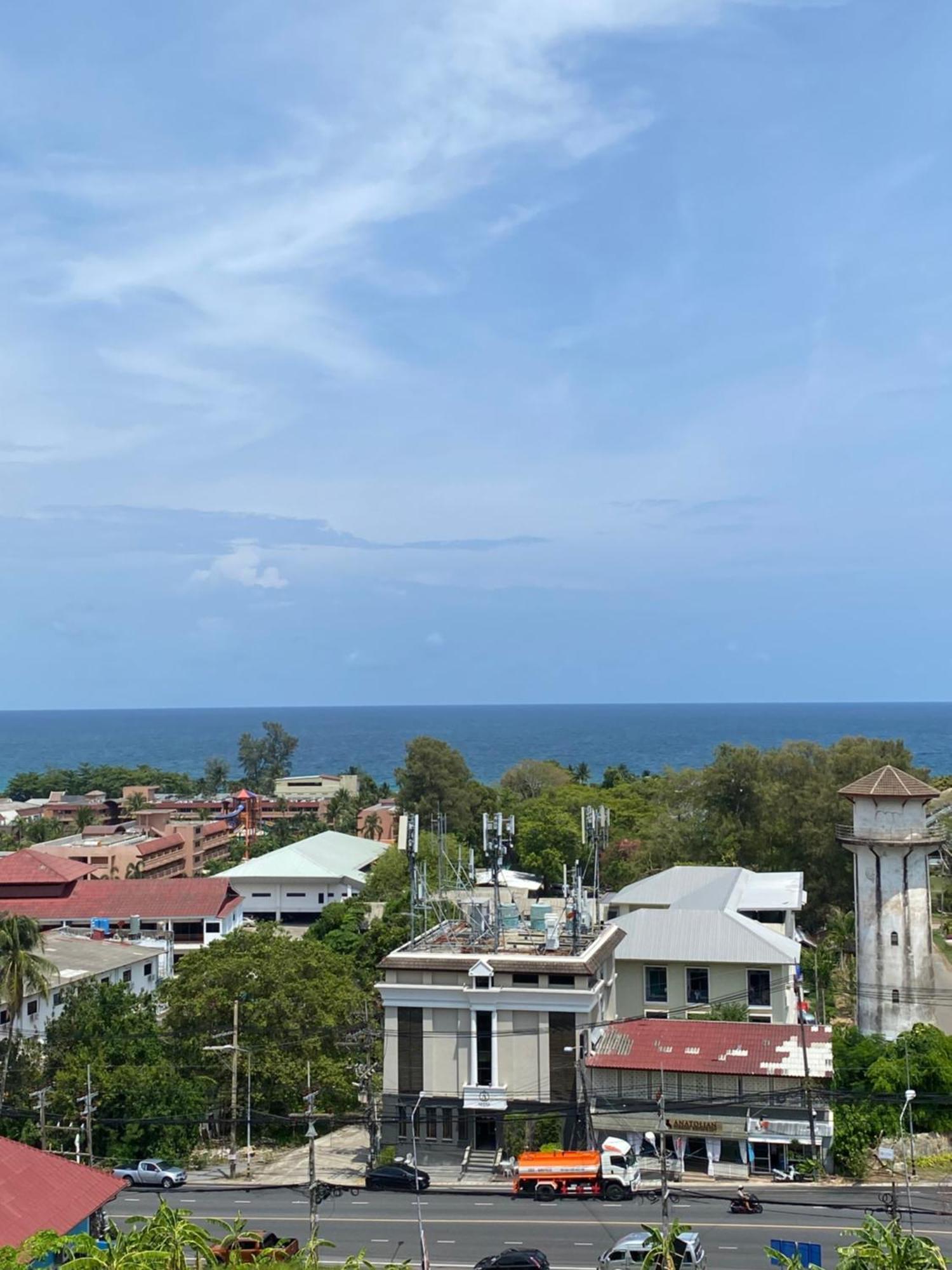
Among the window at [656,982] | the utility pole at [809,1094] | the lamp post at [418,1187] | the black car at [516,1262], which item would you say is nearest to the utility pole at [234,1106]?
the lamp post at [418,1187]

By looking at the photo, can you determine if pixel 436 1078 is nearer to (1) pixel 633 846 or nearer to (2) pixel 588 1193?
(2) pixel 588 1193

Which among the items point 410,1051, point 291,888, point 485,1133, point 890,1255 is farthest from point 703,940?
point 291,888

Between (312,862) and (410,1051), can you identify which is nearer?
(410,1051)

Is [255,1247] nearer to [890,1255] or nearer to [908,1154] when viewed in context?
[890,1255]

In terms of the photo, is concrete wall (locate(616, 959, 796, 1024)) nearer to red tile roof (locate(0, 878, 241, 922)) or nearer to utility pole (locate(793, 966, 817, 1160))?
utility pole (locate(793, 966, 817, 1160))

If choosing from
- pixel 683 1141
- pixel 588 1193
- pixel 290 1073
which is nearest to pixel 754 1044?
pixel 683 1141
